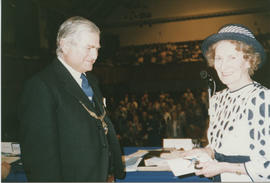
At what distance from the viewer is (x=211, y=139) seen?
1.67 metres

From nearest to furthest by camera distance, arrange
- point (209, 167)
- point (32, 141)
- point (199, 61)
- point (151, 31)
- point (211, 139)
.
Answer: point (32, 141) → point (209, 167) → point (211, 139) → point (199, 61) → point (151, 31)

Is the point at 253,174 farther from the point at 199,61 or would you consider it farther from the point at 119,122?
the point at 199,61

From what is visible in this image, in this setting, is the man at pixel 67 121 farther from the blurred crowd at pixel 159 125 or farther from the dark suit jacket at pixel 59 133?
the blurred crowd at pixel 159 125

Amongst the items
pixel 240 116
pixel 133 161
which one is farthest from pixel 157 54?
pixel 240 116

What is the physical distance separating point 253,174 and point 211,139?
405 millimetres

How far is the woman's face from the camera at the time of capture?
1.46 metres

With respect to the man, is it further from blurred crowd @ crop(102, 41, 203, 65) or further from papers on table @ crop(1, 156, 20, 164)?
blurred crowd @ crop(102, 41, 203, 65)

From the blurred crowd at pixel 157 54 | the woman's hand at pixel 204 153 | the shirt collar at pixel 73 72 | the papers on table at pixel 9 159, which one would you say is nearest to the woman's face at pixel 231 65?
the woman's hand at pixel 204 153

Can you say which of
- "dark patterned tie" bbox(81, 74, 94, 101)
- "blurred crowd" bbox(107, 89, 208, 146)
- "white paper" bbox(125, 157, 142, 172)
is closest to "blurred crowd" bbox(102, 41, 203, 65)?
"blurred crowd" bbox(107, 89, 208, 146)

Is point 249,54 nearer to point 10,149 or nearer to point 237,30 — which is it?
point 237,30

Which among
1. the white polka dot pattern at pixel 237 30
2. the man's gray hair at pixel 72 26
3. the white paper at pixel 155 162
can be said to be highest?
the man's gray hair at pixel 72 26

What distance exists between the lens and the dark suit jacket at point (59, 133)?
4.16 feet

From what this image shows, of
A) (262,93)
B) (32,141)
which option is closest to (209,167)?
(262,93)

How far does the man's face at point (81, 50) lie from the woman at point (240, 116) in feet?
2.56
